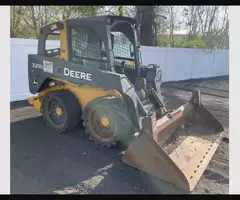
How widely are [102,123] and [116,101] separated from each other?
0.49 meters

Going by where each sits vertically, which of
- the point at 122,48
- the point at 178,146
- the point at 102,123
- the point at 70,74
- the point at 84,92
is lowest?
the point at 178,146

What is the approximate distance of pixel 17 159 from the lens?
3.89 meters

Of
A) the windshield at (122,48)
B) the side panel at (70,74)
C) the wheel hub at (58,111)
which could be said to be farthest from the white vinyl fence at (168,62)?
the windshield at (122,48)

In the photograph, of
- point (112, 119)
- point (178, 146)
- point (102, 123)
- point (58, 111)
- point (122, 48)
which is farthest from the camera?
point (122, 48)

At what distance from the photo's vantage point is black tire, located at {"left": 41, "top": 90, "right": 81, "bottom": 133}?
4715mm

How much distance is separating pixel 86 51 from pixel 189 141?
2328 millimetres

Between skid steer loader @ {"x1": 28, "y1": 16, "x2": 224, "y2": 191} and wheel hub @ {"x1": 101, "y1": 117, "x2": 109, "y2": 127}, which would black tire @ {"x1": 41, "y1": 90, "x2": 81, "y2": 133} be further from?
wheel hub @ {"x1": 101, "y1": 117, "x2": 109, "y2": 127}

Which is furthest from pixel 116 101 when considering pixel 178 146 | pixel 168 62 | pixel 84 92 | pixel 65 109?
pixel 168 62

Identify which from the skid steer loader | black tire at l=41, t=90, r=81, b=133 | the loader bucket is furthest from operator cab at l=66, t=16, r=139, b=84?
the loader bucket

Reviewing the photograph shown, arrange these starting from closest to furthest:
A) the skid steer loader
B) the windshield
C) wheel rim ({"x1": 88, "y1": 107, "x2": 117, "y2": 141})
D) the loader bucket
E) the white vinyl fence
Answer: the loader bucket → the skid steer loader → wheel rim ({"x1": 88, "y1": 107, "x2": 117, "y2": 141}) → the windshield → the white vinyl fence

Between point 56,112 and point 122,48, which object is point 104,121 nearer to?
point 56,112

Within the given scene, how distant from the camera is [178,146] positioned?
4.11 metres

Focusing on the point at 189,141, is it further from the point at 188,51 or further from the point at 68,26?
the point at 188,51

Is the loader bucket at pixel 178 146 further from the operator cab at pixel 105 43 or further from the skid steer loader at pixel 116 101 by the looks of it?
the operator cab at pixel 105 43
